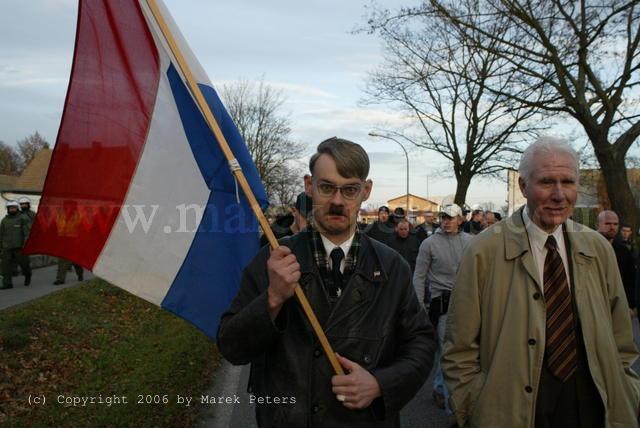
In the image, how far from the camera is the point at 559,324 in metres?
2.55

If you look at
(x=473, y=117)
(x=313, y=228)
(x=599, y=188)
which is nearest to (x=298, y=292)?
(x=313, y=228)

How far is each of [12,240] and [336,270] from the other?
14.0m

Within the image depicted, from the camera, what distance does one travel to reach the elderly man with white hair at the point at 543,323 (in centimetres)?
250

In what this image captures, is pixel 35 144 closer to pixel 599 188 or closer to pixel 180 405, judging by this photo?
pixel 599 188

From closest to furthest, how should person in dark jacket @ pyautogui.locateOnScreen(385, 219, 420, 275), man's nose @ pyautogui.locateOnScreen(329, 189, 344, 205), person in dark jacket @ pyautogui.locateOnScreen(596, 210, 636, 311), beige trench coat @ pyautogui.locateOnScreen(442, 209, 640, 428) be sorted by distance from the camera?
man's nose @ pyautogui.locateOnScreen(329, 189, 344, 205)
beige trench coat @ pyautogui.locateOnScreen(442, 209, 640, 428)
person in dark jacket @ pyautogui.locateOnScreen(596, 210, 636, 311)
person in dark jacket @ pyautogui.locateOnScreen(385, 219, 420, 275)

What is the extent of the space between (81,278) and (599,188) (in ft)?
140

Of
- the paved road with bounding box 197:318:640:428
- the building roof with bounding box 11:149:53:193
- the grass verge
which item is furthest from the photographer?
the building roof with bounding box 11:149:53:193

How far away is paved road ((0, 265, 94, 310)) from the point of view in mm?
11719

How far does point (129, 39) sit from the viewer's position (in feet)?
10.2

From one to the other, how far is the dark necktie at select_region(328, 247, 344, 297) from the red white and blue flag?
786 millimetres

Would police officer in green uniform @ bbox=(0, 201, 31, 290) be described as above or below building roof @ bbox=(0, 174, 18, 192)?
below

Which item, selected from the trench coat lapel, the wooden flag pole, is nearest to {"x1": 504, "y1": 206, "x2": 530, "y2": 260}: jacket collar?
the trench coat lapel

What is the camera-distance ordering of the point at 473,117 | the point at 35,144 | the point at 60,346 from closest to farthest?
the point at 60,346 → the point at 473,117 → the point at 35,144

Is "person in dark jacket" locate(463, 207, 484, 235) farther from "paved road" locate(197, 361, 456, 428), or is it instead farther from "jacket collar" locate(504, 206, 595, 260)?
"jacket collar" locate(504, 206, 595, 260)
